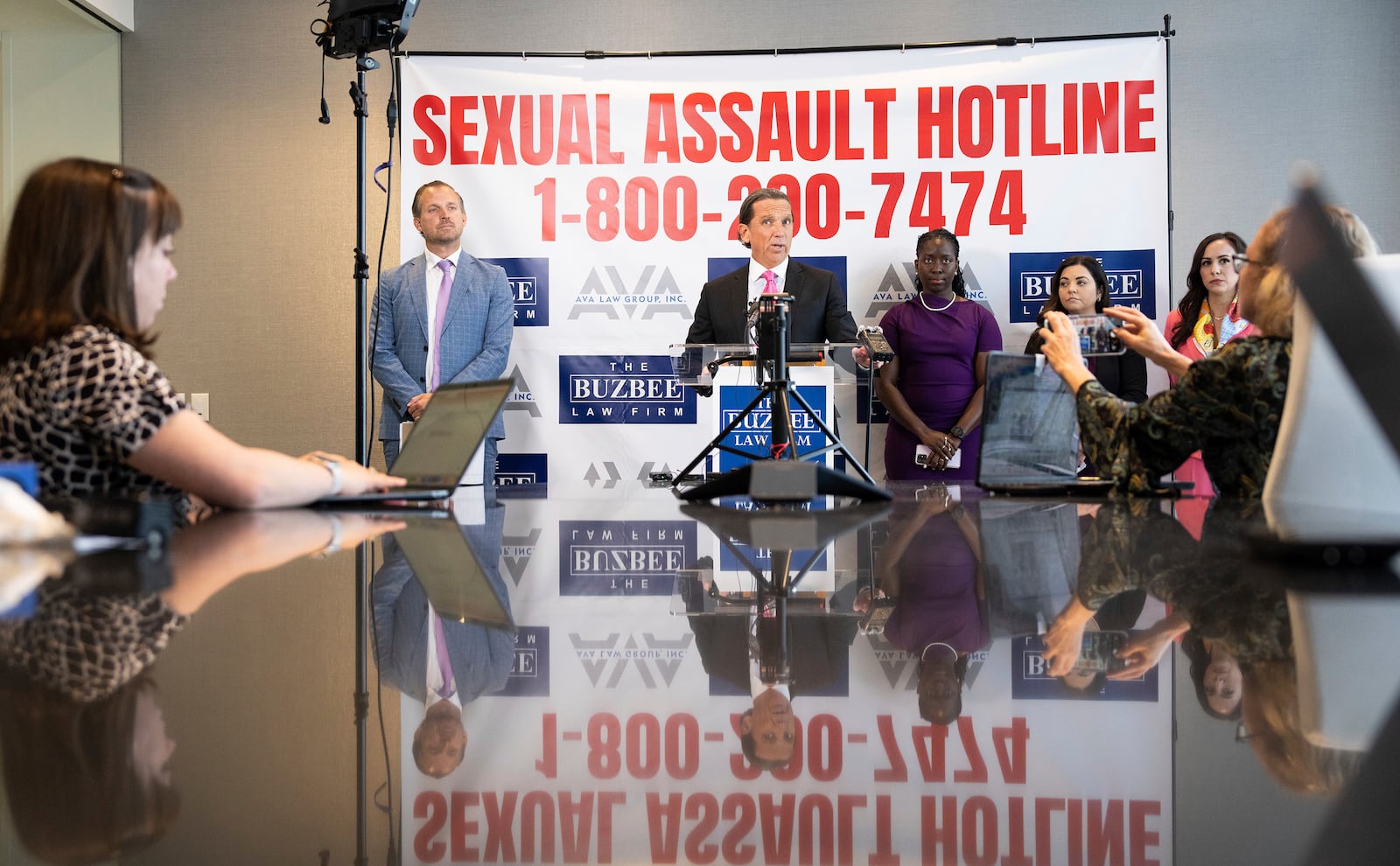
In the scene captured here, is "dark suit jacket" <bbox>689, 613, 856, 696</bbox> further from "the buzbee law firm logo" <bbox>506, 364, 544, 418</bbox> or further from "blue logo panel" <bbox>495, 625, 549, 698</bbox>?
"the buzbee law firm logo" <bbox>506, 364, 544, 418</bbox>

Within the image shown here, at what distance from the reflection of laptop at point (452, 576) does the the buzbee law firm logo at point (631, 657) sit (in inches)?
2.8

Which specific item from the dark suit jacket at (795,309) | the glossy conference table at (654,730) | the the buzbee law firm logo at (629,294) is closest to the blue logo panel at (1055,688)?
the glossy conference table at (654,730)

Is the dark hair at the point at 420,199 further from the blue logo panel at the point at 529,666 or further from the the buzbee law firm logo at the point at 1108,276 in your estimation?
the blue logo panel at the point at 529,666

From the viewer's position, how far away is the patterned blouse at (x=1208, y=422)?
159 centimetres

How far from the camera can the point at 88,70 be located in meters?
4.59

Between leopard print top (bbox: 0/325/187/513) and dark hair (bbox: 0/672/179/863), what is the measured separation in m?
0.91

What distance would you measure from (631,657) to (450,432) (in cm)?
118

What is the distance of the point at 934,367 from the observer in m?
4.07

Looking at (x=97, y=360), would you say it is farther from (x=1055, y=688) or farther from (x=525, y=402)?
(x=525, y=402)

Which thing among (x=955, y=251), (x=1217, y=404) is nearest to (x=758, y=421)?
(x=1217, y=404)

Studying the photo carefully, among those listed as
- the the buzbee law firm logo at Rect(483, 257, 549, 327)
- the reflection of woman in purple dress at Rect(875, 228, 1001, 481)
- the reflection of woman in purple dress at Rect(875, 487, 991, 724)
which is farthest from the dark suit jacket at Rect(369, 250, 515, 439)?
the reflection of woman in purple dress at Rect(875, 487, 991, 724)

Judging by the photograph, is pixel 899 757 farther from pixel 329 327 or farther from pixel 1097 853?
pixel 329 327

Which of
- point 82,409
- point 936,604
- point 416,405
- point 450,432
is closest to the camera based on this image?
point 936,604

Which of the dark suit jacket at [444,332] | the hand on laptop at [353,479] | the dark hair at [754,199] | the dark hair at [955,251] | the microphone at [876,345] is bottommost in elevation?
the hand on laptop at [353,479]
